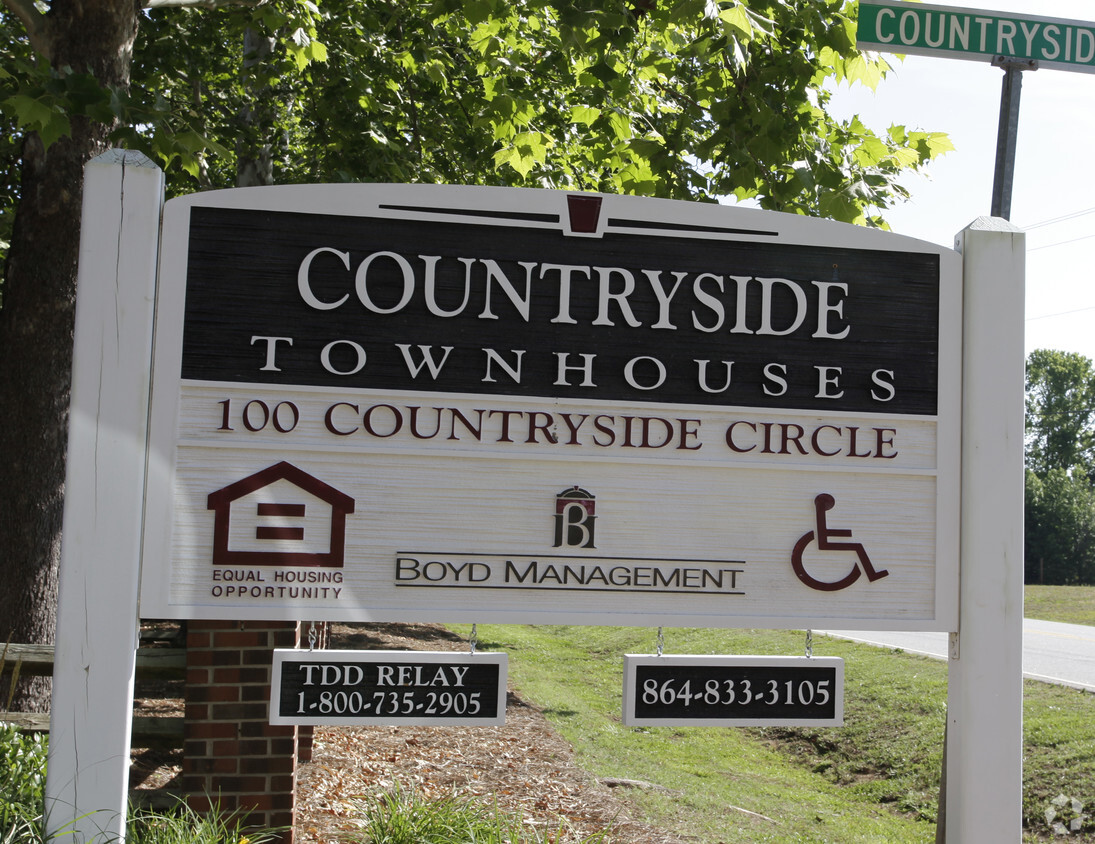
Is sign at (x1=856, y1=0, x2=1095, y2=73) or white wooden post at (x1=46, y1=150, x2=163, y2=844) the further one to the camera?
sign at (x1=856, y1=0, x2=1095, y2=73)

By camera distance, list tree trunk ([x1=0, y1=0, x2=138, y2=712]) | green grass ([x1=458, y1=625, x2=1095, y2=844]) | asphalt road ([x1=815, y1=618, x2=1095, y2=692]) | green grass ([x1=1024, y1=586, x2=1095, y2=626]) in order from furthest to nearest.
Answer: green grass ([x1=1024, y1=586, x2=1095, y2=626]), asphalt road ([x1=815, y1=618, x2=1095, y2=692]), green grass ([x1=458, y1=625, x2=1095, y2=844]), tree trunk ([x1=0, y1=0, x2=138, y2=712])

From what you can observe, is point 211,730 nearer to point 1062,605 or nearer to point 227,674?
point 227,674

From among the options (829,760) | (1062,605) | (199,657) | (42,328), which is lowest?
(1062,605)

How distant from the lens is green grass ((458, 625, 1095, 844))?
6.54m

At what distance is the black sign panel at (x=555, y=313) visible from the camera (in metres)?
3.11

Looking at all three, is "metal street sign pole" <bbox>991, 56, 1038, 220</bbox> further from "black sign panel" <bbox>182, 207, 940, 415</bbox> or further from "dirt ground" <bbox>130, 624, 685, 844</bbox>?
"dirt ground" <bbox>130, 624, 685, 844</bbox>

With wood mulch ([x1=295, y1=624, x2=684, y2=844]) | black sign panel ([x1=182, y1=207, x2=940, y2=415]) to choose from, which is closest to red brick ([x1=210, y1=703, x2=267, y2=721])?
wood mulch ([x1=295, y1=624, x2=684, y2=844])

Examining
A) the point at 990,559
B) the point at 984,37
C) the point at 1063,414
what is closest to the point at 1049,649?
the point at 990,559

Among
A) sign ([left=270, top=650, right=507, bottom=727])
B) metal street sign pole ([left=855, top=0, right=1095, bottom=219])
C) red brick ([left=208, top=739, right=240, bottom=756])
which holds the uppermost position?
metal street sign pole ([left=855, top=0, right=1095, bottom=219])

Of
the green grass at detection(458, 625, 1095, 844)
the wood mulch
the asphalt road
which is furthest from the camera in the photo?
the asphalt road

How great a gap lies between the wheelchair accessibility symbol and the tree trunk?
4.15 m

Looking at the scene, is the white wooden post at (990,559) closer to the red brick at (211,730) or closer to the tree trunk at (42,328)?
the red brick at (211,730)

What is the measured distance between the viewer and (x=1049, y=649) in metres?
15.3

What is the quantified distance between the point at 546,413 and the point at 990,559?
1.58 m
